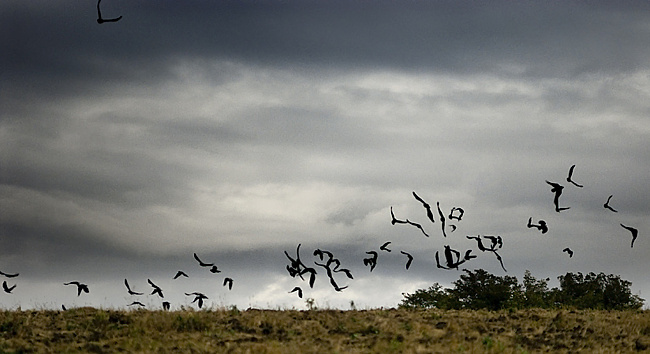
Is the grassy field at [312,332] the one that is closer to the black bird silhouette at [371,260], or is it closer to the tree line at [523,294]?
the black bird silhouette at [371,260]

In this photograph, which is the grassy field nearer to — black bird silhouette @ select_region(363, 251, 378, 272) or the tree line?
→ black bird silhouette @ select_region(363, 251, 378, 272)

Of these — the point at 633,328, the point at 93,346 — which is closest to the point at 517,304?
the point at 633,328

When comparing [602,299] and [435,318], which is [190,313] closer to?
[435,318]

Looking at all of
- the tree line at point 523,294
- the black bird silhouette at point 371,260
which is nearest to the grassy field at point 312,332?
the black bird silhouette at point 371,260

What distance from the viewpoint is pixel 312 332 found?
2502cm

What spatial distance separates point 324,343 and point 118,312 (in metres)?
9.85

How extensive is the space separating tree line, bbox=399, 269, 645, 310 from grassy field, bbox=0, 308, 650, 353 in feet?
101

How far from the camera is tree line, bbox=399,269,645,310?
6078 cm

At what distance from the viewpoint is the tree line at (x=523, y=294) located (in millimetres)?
60781

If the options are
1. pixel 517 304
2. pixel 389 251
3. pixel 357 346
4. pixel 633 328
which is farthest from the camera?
pixel 517 304

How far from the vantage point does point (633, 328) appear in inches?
1147

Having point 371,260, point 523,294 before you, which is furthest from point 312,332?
point 523,294

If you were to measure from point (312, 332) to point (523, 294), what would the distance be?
1622 inches

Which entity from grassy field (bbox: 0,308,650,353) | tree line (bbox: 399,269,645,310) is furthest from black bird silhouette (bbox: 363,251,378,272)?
tree line (bbox: 399,269,645,310)
